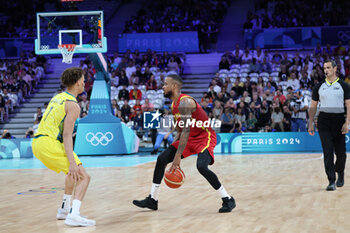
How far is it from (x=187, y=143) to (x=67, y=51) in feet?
29.6

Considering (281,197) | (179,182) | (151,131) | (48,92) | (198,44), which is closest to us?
(179,182)

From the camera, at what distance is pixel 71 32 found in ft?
50.1

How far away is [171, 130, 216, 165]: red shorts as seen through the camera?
6305 mm

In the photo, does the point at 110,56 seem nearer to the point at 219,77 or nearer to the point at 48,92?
the point at 48,92

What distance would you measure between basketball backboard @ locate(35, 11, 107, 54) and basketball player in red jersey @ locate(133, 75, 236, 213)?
8.97 metres

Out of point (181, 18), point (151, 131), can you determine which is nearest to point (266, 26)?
point (181, 18)

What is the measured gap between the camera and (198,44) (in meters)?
25.4

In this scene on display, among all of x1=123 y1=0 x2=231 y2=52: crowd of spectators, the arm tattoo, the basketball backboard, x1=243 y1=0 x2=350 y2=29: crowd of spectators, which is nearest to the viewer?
the arm tattoo

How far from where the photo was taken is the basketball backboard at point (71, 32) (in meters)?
14.9

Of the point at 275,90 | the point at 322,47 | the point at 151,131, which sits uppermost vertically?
the point at 322,47

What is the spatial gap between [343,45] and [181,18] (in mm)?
8709

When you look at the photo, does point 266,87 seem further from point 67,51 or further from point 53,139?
point 53,139

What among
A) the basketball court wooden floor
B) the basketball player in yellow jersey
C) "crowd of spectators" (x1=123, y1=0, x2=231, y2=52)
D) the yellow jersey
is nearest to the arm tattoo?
the basketball court wooden floor

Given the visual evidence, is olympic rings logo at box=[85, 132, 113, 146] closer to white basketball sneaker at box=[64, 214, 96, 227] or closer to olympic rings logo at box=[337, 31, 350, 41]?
white basketball sneaker at box=[64, 214, 96, 227]
